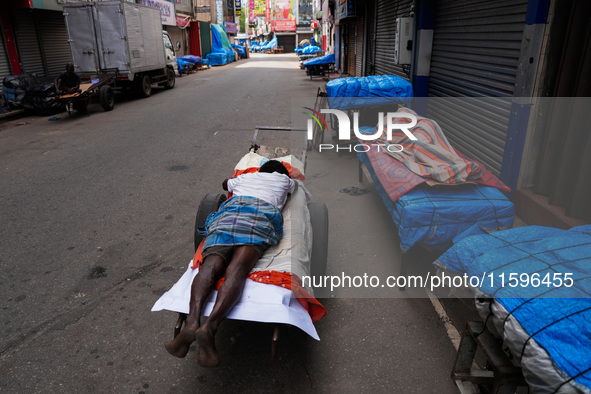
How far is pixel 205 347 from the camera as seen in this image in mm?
2195

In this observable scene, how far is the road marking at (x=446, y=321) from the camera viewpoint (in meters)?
2.93

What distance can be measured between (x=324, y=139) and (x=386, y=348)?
6723mm

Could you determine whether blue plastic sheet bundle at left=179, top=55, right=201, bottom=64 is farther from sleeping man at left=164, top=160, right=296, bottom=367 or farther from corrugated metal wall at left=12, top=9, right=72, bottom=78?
sleeping man at left=164, top=160, right=296, bottom=367

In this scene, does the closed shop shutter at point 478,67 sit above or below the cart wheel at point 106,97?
above

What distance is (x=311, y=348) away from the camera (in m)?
2.87

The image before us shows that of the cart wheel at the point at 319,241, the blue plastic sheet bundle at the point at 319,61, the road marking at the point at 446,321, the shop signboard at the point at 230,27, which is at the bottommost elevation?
the road marking at the point at 446,321

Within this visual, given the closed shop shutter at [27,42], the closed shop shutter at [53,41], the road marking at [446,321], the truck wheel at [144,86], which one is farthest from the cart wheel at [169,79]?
the road marking at [446,321]

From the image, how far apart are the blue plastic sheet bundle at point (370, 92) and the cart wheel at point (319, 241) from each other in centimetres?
396

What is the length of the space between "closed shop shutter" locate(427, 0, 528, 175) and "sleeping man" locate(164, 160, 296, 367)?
10.3 ft

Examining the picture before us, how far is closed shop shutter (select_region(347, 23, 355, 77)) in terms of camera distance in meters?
18.9

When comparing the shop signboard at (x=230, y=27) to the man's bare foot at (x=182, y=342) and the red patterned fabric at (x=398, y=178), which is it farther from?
the man's bare foot at (x=182, y=342)

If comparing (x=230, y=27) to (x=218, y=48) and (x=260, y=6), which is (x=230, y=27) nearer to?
(x=218, y=48)

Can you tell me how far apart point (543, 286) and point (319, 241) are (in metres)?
1.81

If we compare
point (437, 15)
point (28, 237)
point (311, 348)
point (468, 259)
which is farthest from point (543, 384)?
point (437, 15)
